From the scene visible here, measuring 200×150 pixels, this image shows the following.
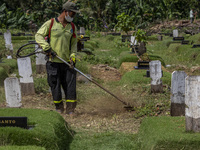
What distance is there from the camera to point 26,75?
762 cm

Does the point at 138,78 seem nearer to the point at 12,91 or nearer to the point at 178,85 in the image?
the point at 178,85

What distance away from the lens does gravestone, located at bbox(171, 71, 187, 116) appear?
560 centimetres

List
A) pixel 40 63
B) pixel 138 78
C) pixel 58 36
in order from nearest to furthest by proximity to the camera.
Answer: pixel 58 36
pixel 138 78
pixel 40 63

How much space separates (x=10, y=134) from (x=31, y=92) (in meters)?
3.78

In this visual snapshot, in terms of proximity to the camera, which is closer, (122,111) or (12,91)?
(12,91)

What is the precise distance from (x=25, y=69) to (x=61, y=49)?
166 cm

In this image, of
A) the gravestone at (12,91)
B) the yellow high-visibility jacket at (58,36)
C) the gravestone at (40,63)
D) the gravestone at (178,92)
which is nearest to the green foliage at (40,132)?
the gravestone at (12,91)

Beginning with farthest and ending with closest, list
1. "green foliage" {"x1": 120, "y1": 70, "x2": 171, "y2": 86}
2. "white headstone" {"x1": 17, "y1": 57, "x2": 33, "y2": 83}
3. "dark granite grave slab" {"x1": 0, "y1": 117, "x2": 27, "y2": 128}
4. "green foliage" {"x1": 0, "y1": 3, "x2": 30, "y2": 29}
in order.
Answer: "green foliage" {"x1": 0, "y1": 3, "x2": 30, "y2": 29} < "green foliage" {"x1": 120, "y1": 70, "x2": 171, "y2": 86} < "white headstone" {"x1": 17, "y1": 57, "x2": 33, "y2": 83} < "dark granite grave slab" {"x1": 0, "y1": 117, "x2": 27, "y2": 128}

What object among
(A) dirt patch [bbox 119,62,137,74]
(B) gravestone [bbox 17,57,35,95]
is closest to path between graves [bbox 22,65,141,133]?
(B) gravestone [bbox 17,57,35,95]

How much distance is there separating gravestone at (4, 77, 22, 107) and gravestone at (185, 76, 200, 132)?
2894 millimetres

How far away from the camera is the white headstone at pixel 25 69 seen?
7.52m

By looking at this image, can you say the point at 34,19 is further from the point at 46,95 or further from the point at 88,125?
the point at 88,125

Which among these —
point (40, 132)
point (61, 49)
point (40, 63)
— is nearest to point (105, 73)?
point (40, 63)

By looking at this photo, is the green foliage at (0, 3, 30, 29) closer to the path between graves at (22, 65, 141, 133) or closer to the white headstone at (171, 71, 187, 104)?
the path between graves at (22, 65, 141, 133)
